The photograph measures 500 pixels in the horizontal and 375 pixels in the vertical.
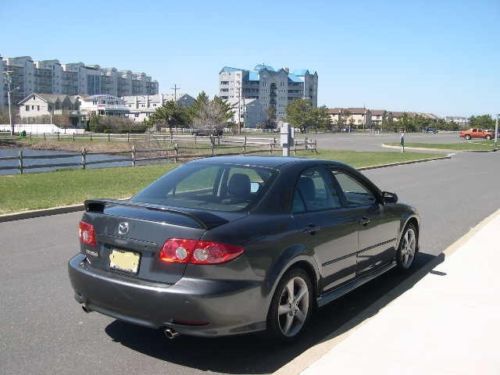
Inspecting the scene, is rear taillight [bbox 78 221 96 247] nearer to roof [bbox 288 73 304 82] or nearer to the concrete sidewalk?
the concrete sidewalk

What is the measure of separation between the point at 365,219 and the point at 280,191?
51.9 inches

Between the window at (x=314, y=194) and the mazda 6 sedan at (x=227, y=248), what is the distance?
Answer: 1 centimetres

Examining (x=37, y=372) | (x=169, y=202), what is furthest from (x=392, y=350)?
(x=37, y=372)

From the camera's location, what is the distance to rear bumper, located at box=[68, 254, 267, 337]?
12.4 feet

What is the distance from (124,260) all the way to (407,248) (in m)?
3.95

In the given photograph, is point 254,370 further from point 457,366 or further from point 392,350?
point 457,366

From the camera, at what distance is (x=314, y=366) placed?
12.2 feet

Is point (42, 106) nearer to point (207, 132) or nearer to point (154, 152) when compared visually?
point (207, 132)

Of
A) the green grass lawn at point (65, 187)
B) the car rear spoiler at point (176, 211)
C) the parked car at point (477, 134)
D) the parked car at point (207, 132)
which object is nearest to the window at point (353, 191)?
the car rear spoiler at point (176, 211)

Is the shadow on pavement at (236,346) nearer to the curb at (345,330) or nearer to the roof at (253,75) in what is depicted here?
the curb at (345,330)

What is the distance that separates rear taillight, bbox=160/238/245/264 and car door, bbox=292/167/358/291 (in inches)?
33.1

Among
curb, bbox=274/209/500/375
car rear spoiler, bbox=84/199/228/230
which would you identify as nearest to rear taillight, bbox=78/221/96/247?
car rear spoiler, bbox=84/199/228/230

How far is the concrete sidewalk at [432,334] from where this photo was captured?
381cm

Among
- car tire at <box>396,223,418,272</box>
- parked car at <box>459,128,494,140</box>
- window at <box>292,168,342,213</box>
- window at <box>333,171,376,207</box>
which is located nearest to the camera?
window at <box>292,168,342,213</box>
